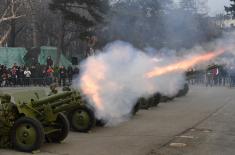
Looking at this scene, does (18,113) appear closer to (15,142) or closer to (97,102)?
(15,142)

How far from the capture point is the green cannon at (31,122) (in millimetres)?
11898

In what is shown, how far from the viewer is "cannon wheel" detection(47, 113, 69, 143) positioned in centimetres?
1305

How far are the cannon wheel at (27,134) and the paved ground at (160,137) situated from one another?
9.4 inches

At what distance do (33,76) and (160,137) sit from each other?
2796 centimetres

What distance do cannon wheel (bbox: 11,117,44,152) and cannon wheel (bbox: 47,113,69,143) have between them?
3.90 ft

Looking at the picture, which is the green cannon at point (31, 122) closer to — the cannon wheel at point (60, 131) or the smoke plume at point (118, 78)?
the cannon wheel at point (60, 131)

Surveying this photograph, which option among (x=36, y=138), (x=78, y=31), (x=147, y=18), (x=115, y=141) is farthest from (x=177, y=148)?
(x=78, y=31)

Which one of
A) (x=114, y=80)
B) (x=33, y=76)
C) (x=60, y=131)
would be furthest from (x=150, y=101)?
(x=33, y=76)

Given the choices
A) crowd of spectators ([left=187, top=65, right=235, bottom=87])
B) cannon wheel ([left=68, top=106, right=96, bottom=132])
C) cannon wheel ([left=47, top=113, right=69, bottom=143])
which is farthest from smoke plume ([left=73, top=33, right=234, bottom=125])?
crowd of spectators ([left=187, top=65, right=235, bottom=87])

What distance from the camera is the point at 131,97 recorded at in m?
16.7

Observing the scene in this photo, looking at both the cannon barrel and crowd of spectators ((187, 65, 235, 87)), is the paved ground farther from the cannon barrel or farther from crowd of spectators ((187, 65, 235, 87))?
crowd of spectators ((187, 65, 235, 87))

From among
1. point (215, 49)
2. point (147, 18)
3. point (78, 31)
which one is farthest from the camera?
point (78, 31)

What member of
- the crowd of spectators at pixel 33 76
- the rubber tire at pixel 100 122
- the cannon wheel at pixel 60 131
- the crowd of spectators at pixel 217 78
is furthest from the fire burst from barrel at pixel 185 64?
the crowd of spectators at pixel 217 78

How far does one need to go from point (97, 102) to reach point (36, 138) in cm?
364
